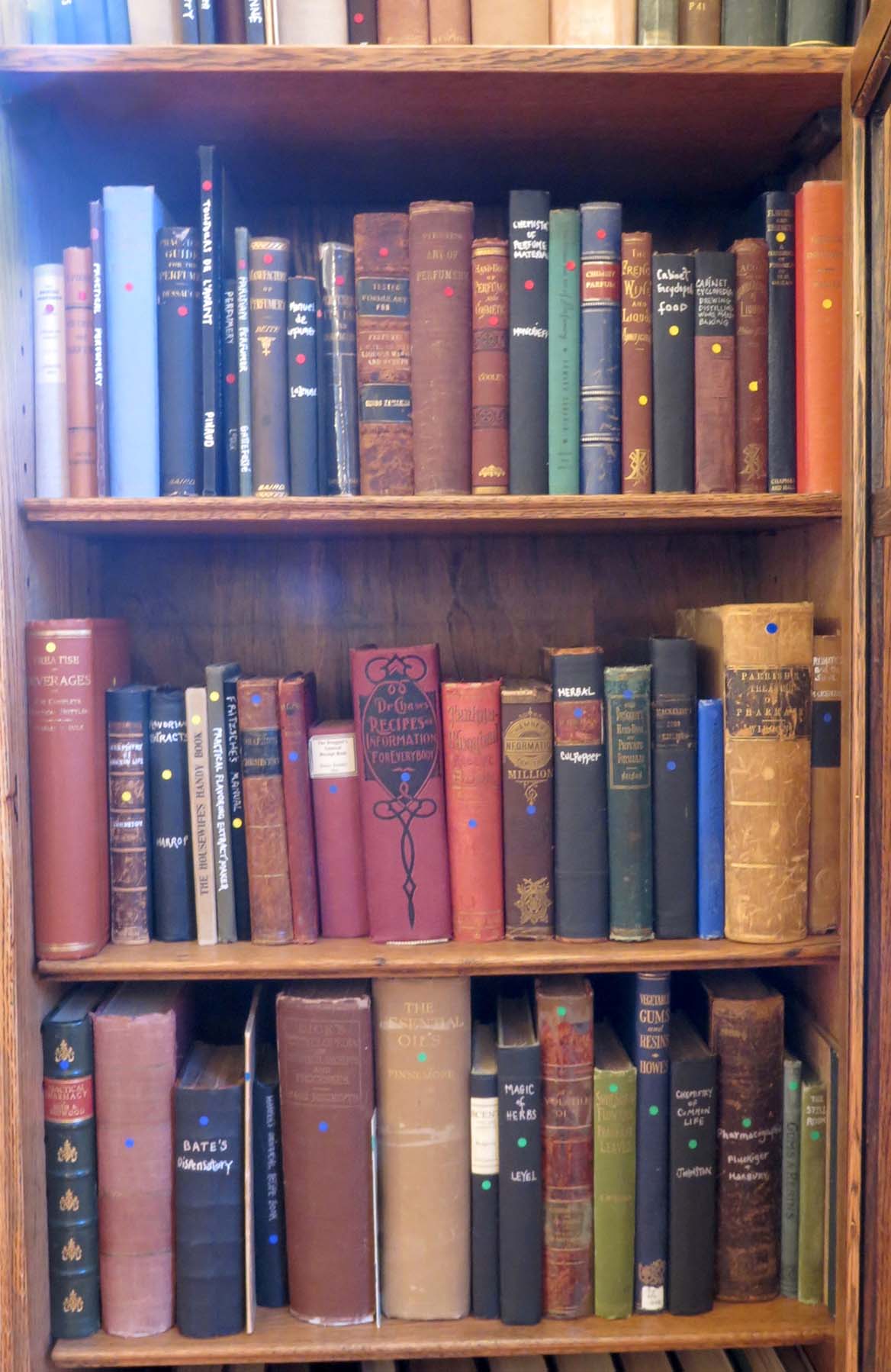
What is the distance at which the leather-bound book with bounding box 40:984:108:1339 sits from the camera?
1.09 m

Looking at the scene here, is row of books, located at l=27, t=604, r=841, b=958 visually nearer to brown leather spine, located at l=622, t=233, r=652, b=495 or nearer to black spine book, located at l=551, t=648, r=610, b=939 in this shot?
black spine book, located at l=551, t=648, r=610, b=939

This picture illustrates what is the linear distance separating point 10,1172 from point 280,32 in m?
1.17

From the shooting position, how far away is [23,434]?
1.06 meters

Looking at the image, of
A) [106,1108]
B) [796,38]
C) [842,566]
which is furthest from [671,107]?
[106,1108]

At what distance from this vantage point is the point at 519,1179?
3.65ft

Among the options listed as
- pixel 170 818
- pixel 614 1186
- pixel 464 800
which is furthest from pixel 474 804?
pixel 614 1186

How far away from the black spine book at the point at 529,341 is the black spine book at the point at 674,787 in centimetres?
23

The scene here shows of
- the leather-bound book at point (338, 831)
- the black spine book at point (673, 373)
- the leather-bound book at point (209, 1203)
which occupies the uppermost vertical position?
the black spine book at point (673, 373)

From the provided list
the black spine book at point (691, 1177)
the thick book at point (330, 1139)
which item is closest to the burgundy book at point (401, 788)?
the thick book at point (330, 1139)

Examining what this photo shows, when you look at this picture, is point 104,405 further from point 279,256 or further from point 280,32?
point 280,32

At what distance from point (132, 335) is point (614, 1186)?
103 cm

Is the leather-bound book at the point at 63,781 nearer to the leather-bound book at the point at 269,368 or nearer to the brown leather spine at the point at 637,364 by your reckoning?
the leather-bound book at the point at 269,368

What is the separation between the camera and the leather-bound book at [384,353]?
3.57 ft

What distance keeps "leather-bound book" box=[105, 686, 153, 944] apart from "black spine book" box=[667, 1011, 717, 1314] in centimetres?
60
